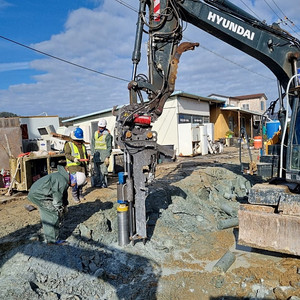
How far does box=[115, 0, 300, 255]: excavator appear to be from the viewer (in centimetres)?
416

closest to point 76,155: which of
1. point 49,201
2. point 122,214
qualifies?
point 49,201

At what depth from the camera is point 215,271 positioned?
4.07m

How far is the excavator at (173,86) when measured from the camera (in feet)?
13.6

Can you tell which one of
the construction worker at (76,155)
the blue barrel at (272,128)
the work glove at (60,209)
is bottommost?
the work glove at (60,209)

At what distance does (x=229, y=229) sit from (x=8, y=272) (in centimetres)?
392

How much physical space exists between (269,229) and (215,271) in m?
0.96

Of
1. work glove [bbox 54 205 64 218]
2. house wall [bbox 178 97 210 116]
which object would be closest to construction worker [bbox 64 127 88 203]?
work glove [bbox 54 205 64 218]

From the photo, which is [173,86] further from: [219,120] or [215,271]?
[219,120]

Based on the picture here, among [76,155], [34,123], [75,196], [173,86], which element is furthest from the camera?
[34,123]

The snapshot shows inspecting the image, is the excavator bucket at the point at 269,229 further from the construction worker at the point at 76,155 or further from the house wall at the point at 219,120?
the house wall at the point at 219,120

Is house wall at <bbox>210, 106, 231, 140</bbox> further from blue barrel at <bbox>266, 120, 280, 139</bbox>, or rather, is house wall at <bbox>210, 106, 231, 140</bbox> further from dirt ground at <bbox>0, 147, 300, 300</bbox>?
dirt ground at <bbox>0, 147, 300, 300</bbox>

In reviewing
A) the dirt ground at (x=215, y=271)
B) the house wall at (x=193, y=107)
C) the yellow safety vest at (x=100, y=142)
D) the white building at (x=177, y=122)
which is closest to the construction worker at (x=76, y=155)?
the dirt ground at (x=215, y=271)

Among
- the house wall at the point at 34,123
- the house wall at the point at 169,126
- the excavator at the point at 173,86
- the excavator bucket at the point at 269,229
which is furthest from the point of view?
the house wall at the point at 169,126

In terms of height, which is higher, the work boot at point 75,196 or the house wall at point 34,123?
the house wall at point 34,123
